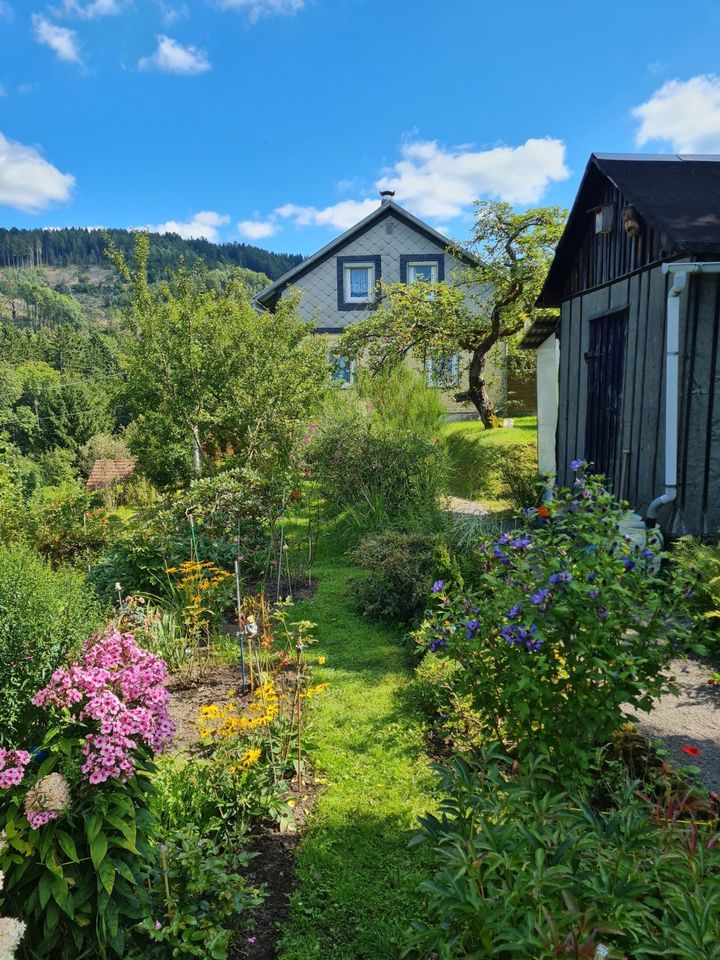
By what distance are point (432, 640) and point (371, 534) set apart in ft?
14.9

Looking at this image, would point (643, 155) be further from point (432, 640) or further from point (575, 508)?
point (432, 640)

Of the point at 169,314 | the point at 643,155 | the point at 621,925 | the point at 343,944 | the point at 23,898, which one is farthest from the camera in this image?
the point at 169,314

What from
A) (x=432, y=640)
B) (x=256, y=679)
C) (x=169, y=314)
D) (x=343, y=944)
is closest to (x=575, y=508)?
(x=432, y=640)

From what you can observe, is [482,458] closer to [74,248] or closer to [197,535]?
[197,535]

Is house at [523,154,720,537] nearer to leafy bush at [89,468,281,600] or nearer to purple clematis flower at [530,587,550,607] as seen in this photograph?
purple clematis flower at [530,587,550,607]

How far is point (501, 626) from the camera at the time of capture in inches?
106

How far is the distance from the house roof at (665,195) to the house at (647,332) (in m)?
0.01

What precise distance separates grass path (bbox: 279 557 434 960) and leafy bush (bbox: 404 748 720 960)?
0.64m

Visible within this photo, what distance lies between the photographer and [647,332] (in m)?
6.28

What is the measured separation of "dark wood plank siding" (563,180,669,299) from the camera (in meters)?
6.19

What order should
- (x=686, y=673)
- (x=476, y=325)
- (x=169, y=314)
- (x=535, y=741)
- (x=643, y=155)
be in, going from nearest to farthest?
(x=535, y=741) → (x=686, y=673) → (x=643, y=155) → (x=169, y=314) → (x=476, y=325)

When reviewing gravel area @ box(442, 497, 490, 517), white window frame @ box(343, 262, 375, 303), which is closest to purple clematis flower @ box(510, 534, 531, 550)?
gravel area @ box(442, 497, 490, 517)

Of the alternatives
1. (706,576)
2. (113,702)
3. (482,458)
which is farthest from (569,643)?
(482,458)

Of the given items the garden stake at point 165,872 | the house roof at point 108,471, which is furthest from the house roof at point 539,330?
the house roof at point 108,471
